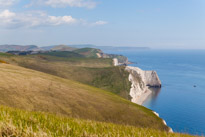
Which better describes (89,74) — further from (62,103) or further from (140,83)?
(62,103)

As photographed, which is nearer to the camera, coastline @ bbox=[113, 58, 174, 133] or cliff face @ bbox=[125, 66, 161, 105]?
coastline @ bbox=[113, 58, 174, 133]

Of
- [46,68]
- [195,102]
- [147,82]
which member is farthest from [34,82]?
[147,82]

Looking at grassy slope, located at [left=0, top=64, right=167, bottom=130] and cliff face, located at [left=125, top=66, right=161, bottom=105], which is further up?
grassy slope, located at [left=0, top=64, right=167, bottom=130]

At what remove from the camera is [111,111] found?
43.1 meters

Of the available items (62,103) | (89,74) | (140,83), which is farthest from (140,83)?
(62,103)

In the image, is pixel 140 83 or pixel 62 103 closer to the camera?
pixel 62 103

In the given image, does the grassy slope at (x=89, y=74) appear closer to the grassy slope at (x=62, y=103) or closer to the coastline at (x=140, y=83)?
the coastline at (x=140, y=83)

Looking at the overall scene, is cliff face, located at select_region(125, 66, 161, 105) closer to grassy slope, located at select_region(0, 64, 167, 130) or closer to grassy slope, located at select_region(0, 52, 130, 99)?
grassy slope, located at select_region(0, 52, 130, 99)

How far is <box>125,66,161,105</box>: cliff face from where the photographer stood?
13512 cm

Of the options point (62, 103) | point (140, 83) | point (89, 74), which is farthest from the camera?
point (140, 83)

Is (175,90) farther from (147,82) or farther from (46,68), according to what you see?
(46,68)

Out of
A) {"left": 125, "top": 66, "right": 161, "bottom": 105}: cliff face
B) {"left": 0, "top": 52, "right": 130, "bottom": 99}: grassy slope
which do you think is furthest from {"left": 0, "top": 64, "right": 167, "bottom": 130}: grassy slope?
{"left": 125, "top": 66, "right": 161, "bottom": 105}: cliff face

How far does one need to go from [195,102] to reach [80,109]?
376 feet

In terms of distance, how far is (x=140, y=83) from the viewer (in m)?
158
